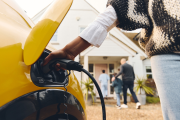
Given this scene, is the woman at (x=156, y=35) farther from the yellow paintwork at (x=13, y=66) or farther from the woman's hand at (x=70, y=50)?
the yellow paintwork at (x=13, y=66)

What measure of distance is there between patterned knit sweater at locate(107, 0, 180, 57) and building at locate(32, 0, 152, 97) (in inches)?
292

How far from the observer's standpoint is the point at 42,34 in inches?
25.3

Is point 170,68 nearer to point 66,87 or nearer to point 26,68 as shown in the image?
point 66,87

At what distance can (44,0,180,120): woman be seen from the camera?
2.73ft

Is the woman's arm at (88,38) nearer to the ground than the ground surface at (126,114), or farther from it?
farther from it

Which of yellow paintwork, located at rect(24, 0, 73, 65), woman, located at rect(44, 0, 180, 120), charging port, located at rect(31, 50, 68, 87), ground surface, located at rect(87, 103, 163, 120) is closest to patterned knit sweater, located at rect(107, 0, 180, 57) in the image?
woman, located at rect(44, 0, 180, 120)

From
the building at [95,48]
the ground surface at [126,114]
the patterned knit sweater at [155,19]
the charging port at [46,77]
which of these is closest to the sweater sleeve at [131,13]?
the patterned knit sweater at [155,19]

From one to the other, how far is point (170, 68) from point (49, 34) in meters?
0.71

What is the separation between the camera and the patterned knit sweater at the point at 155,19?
849 mm

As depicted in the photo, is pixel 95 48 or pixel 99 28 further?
pixel 95 48

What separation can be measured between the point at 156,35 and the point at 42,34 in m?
0.69

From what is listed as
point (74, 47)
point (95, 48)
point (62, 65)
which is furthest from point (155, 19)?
point (95, 48)

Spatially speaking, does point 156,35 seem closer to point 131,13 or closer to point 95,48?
point 131,13

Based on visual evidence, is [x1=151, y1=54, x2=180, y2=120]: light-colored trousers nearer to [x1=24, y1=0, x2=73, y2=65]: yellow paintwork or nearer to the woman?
the woman
